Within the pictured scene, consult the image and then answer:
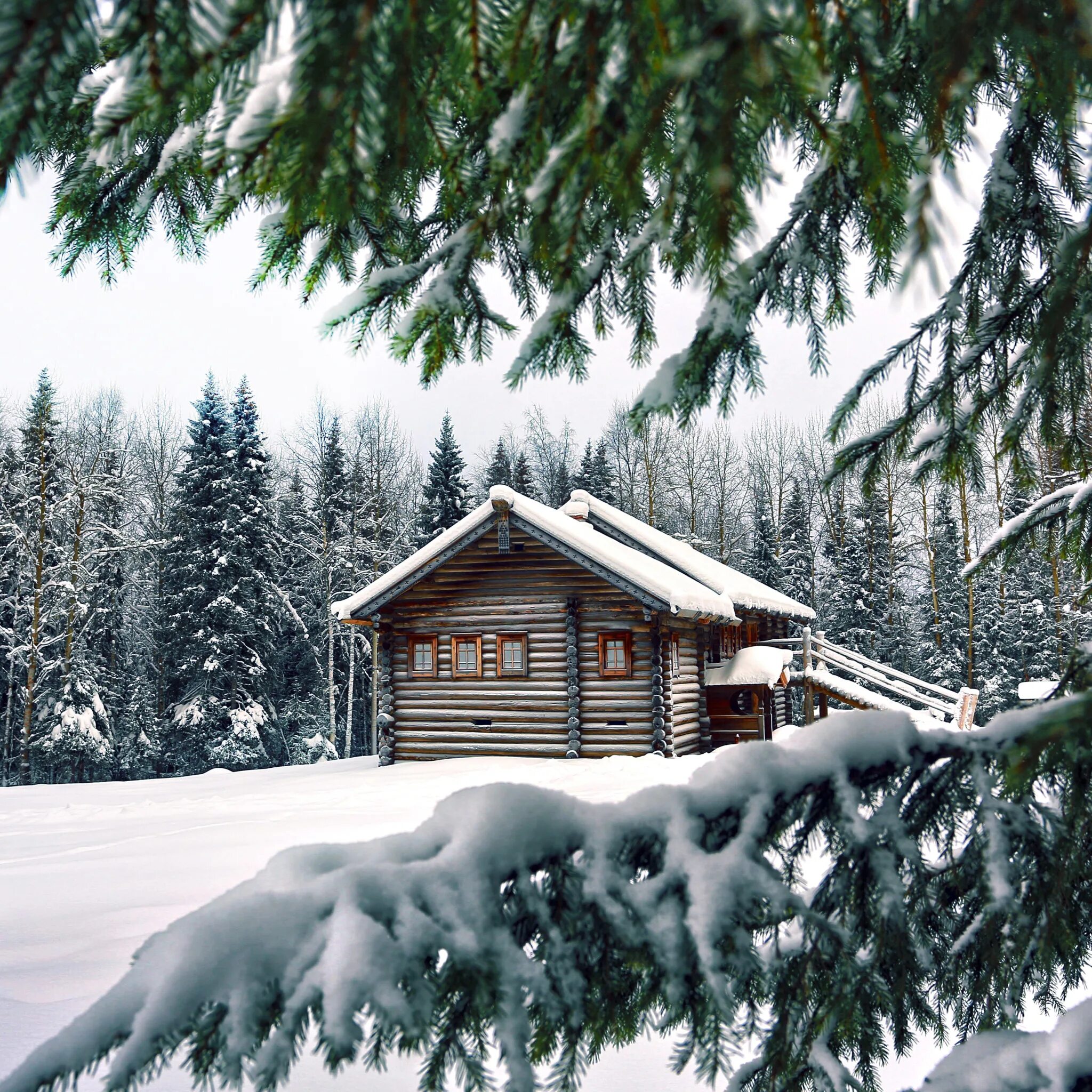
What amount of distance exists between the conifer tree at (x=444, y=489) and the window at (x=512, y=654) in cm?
1682

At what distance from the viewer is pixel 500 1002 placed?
1.26 m

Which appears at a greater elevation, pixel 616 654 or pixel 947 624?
pixel 947 624

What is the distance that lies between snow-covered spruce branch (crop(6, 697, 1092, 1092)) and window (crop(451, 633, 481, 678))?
15237 millimetres

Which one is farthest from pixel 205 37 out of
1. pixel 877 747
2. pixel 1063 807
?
pixel 1063 807

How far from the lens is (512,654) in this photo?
16828 mm

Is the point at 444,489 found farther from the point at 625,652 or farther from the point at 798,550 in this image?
the point at 625,652

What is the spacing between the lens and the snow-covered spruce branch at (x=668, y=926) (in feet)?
3.84

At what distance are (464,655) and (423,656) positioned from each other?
1.01 meters

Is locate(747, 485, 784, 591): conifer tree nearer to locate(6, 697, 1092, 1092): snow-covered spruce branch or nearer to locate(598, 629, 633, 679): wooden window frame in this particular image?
locate(598, 629, 633, 679): wooden window frame

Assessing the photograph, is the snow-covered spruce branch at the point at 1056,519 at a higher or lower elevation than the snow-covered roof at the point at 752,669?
higher

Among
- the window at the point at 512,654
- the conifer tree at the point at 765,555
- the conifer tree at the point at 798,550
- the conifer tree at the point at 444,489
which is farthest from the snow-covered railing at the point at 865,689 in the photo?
the conifer tree at the point at 444,489

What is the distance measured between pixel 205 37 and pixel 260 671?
2994 centimetres

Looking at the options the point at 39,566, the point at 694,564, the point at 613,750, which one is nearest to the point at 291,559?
the point at 39,566

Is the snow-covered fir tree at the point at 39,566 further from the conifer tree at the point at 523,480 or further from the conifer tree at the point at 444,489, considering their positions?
the conifer tree at the point at 523,480
